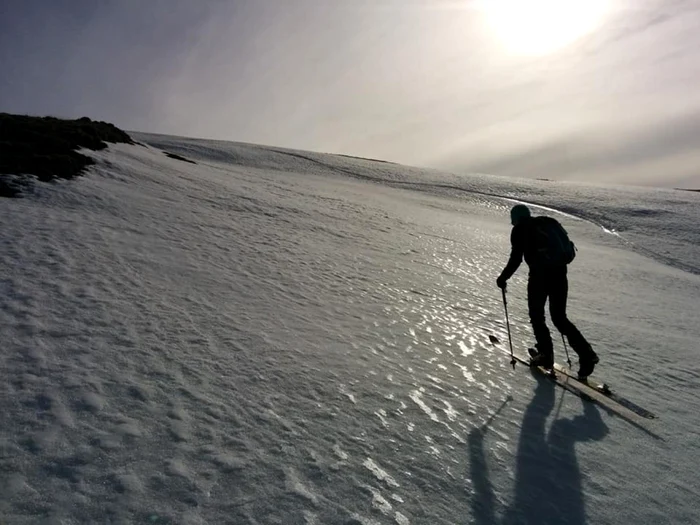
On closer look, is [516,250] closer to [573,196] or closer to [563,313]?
[563,313]

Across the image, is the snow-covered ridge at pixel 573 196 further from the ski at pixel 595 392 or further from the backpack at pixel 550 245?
the backpack at pixel 550 245

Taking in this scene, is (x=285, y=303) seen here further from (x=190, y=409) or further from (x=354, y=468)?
(x=354, y=468)

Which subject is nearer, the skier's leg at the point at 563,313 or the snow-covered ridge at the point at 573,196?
the skier's leg at the point at 563,313

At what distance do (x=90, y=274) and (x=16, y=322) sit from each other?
5.54 ft

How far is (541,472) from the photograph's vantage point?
358 centimetres

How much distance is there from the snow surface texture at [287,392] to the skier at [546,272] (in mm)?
512

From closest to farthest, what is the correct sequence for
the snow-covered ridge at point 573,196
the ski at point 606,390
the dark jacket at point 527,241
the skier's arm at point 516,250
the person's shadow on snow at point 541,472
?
the person's shadow on snow at point 541,472
the ski at point 606,390
the dark jacket at point 527,241
the skier's arm at point 516,250
the snow-covered ridge at point 573,196

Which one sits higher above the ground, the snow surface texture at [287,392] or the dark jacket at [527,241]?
the dark jacket at [527,241]

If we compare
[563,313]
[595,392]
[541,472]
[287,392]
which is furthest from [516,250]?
[287,392]

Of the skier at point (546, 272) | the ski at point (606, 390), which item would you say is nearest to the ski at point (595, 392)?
the ski at point (606, 390)

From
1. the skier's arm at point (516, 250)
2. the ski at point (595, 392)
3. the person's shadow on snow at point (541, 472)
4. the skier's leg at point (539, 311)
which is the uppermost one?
the skier's arm at point (516, 250)

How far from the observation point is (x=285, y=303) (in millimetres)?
6809

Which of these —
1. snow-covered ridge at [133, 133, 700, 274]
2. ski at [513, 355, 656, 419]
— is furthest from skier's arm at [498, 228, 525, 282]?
snow-covered ridge at [133, 133, 700, 274]

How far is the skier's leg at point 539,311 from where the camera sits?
5.73 metres
